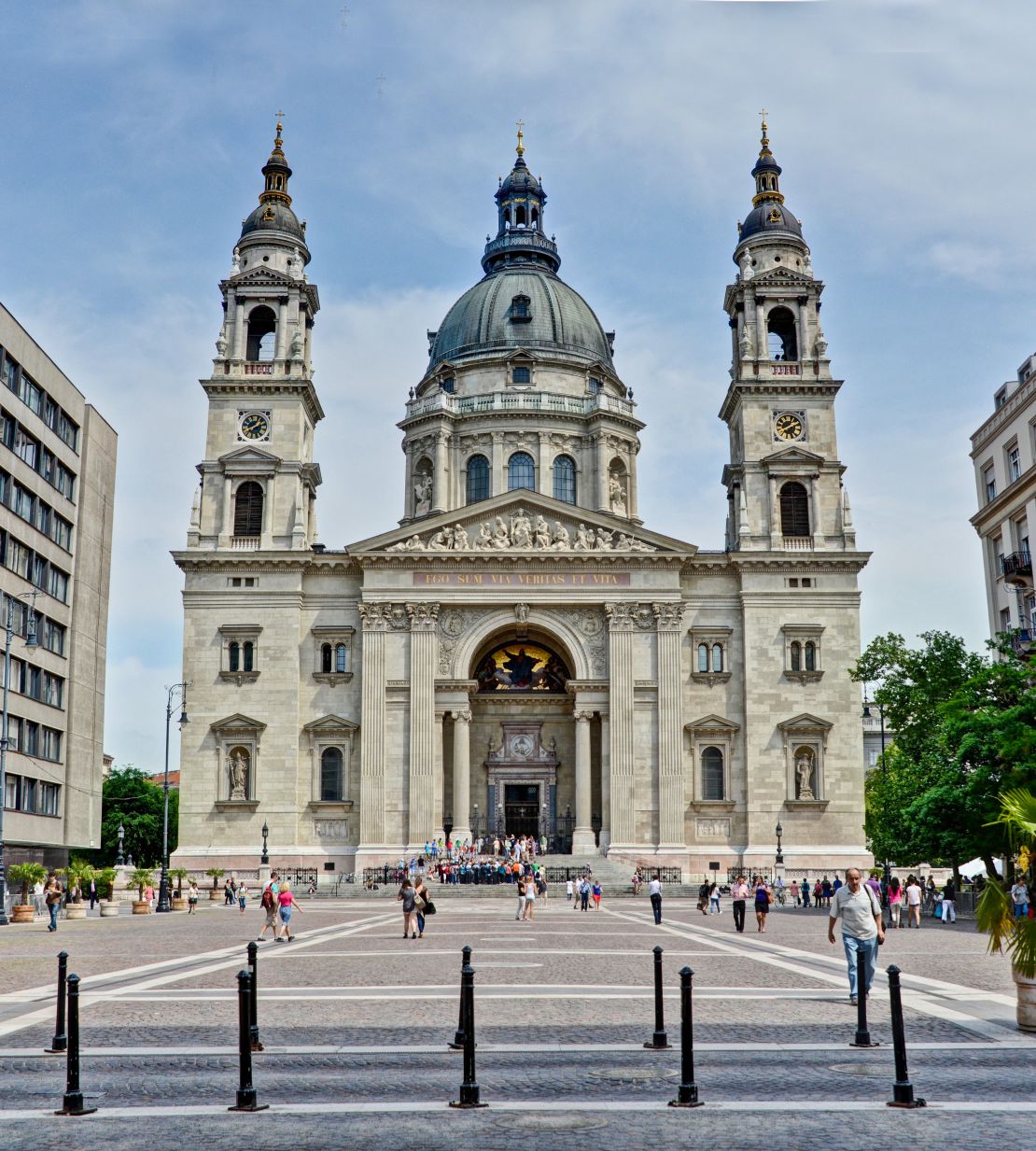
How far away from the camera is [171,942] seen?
31047 mm

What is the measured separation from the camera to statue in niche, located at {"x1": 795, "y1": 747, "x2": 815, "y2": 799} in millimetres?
67500

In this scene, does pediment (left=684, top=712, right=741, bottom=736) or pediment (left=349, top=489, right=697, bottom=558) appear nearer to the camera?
pediment (left=684, top=712, right=741, bottom=736)

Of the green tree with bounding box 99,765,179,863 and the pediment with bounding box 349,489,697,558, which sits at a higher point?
the pediment with bounding box 349,489,697,558

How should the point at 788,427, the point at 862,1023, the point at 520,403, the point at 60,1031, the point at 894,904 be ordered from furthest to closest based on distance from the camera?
the point at 520,403 < the point at 788,427 < the point at 894,904 < the point at 862,1023 < the point at 60,1031

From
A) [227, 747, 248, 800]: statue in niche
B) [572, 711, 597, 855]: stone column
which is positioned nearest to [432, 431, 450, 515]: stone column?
[572, 711, 597, 855]: stone column

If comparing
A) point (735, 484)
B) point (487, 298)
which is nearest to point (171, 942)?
point (735, 484)

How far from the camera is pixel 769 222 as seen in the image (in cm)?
7606

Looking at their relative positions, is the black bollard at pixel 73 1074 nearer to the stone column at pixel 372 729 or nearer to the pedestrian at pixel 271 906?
Answer: the pedestrian at pixel 271 906

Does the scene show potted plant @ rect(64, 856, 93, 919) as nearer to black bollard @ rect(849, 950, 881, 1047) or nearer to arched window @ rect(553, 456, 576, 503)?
black bollard @ rect(849, 950, 881, 1047)

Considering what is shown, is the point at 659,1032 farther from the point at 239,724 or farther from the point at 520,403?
the point at 520,403

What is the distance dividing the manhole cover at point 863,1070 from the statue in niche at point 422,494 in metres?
69.8

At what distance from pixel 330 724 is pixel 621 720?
14696 mm

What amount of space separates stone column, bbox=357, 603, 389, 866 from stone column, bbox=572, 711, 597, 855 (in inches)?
387

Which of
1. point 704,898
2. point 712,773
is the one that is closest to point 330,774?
point 712,773
